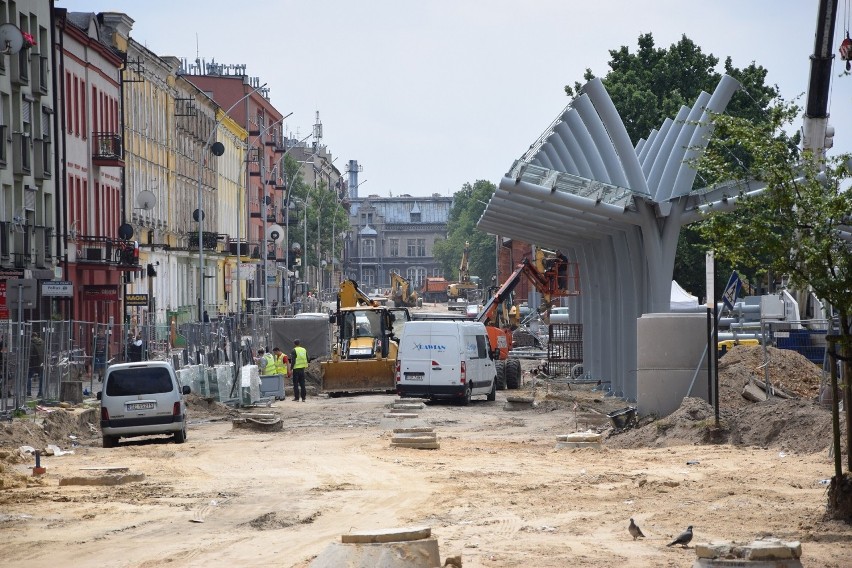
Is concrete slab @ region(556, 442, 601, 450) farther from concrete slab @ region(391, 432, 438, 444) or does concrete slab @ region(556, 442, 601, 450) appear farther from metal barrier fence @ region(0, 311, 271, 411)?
metal barrier fence @ region(0, 311, 271, 411)

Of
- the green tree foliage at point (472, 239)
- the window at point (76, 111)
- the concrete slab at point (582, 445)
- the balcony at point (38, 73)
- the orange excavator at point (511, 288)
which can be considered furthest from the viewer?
the green tree foliage at point (472, 239)

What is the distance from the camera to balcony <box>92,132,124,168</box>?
54750mm

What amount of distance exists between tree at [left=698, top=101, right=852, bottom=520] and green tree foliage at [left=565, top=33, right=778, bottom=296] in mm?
44132

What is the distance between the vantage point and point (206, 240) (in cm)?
7512

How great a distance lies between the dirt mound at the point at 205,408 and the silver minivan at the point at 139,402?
8546 mm

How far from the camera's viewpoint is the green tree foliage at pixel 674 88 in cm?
5950

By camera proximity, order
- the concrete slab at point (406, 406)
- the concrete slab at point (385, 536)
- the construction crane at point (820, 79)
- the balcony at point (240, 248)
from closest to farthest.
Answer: the concrete slab at point (385, 536) < the construction crane at point (820, 79) < the concrete slab at point (406, 406) < the balcony at point (240, 248)

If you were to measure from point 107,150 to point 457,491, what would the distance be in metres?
40.2

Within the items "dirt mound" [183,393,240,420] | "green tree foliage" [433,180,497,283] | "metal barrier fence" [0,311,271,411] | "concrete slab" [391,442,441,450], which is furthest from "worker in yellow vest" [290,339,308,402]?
"green tree foliage" [433,180,497,283]

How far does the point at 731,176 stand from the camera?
50.0 ft

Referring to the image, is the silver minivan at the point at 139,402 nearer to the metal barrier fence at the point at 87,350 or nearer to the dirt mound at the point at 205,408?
the metal barrier fence at the point at 87,350

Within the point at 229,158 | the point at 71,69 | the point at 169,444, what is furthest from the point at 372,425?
the point at 229,158

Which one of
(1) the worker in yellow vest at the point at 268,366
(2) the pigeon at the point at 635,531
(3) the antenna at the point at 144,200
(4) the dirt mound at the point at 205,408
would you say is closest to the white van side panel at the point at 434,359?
(4) the dirt mound at the point at 205,408

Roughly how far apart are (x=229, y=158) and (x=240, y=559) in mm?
81274
